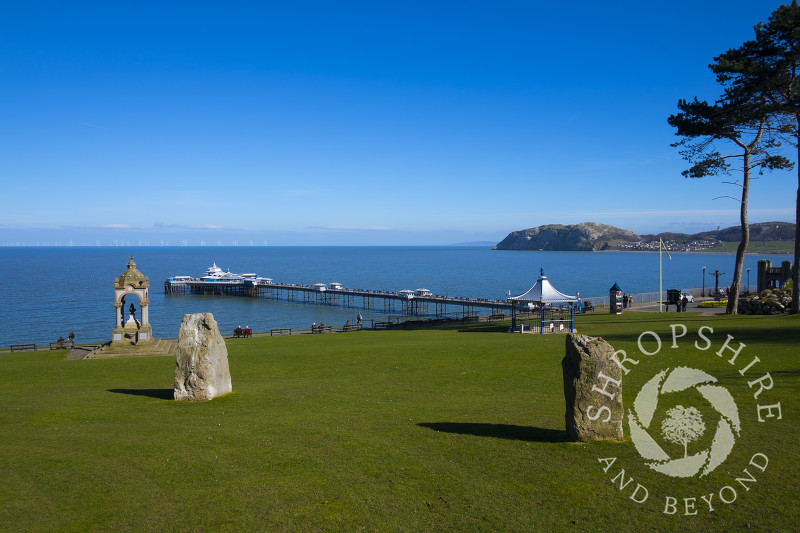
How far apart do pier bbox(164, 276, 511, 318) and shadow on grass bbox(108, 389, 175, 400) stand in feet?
140

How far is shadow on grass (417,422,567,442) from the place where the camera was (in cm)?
1076

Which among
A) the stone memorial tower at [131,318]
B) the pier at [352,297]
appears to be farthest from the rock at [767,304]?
the stone memorial tower at [131,318]

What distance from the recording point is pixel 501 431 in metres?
11.3

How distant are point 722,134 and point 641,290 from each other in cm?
7329

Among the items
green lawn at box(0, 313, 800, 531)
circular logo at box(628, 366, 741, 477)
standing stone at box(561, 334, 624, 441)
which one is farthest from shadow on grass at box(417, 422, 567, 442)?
circular logo at box(628, 366, 741, 477)

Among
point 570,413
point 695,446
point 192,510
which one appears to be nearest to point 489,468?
point 570,413

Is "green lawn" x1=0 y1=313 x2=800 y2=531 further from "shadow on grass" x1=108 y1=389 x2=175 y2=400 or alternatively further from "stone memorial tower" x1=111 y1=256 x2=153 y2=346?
"stone memorial tower" x1=111 y1=256 x2=153 y2=346

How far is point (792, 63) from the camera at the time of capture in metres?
27.8

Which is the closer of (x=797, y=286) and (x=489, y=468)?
(x=489, y=468)

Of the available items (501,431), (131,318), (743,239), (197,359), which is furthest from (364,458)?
(743,239)

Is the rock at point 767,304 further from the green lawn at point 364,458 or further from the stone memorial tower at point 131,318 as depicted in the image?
the stone memorial tower at point 131,318

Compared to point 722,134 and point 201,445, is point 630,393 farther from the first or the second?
point 722,134

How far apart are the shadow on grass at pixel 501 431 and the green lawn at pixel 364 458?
0.06 meters

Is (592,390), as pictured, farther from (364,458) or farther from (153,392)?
(153,392)
